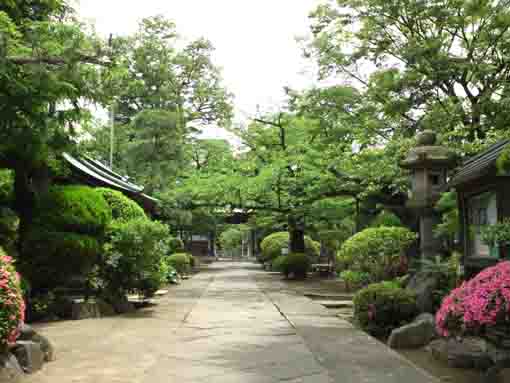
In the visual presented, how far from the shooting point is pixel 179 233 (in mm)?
39531

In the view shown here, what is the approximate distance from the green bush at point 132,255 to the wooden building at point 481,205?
290 inches

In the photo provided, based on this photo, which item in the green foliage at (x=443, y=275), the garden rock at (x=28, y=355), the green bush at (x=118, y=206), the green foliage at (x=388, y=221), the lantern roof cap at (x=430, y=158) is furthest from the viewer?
the green foliage at (x=388, y=221)

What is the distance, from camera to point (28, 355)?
650cm

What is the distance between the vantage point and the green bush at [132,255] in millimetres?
13047

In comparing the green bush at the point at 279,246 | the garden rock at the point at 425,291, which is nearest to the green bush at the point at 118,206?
the garden rock at the point at 425,291

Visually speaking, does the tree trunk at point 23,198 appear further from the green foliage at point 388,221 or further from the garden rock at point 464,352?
the green foliage at point 388,221

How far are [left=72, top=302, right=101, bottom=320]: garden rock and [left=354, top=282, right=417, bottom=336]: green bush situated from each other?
617 centimetres

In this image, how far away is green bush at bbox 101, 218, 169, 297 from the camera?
1305 centimetres

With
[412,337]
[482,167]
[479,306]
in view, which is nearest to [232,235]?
[412,337]

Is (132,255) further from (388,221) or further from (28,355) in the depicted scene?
(388,221)

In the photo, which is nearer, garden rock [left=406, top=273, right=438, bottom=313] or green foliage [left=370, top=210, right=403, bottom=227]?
garden rock [left=406, top=273, right=438, bottom=313]

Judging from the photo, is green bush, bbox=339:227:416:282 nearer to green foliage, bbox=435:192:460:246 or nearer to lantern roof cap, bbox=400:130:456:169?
green foliage, bbox=435:192:460:246

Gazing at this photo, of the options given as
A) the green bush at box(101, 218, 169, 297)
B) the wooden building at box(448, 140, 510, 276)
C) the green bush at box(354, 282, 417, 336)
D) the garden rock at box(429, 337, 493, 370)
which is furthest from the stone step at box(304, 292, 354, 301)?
the garden rock at box(429, 337, 493, 370)

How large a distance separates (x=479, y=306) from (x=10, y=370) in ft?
17.9
